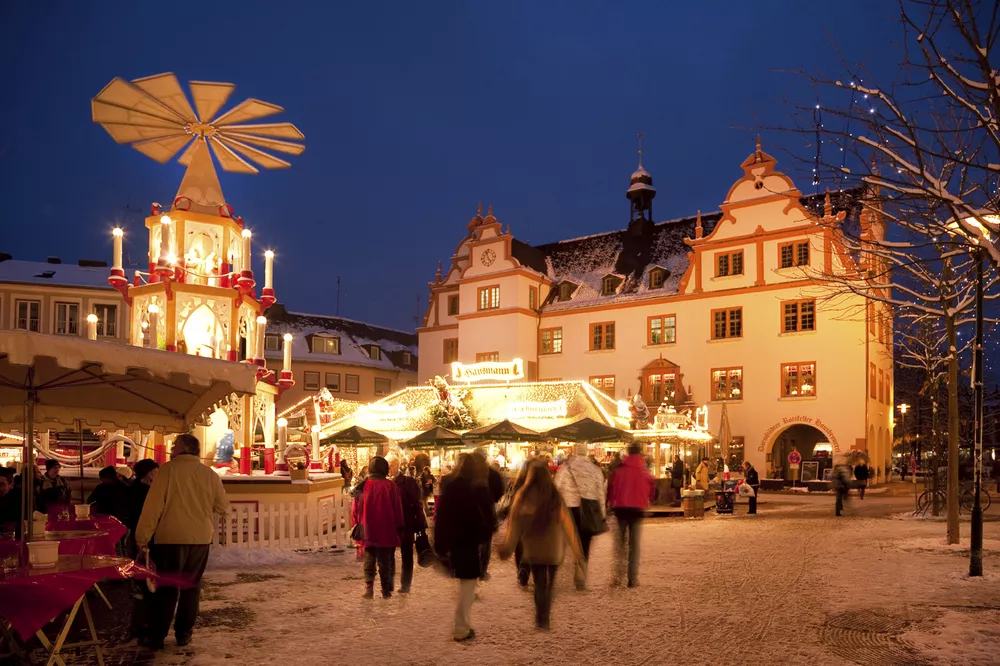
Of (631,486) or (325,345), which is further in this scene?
(325,345)

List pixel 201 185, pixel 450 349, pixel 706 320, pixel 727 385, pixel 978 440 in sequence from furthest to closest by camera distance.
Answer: pixel 450 349
pixel 706 320
pixel 727 385
pixel 201 185
pixel 978 440

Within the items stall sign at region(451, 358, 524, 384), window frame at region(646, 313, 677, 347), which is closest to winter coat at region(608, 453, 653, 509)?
stall sign at region(451, 358, 524, 384)

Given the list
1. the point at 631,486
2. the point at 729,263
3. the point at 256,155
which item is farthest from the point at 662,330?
the point at 631,486

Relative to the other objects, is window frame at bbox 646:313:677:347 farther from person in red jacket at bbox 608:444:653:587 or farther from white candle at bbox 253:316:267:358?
person in red jacket at bbox 608:444:653:587

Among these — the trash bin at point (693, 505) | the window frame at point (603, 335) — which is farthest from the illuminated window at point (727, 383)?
the trash bin at point (693, 505)

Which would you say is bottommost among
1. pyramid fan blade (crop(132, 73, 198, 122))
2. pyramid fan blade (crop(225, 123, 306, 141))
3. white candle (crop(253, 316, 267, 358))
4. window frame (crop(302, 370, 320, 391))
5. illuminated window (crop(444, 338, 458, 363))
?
window frame (crop(302, 370, 320, 391))

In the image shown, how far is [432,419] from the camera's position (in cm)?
2748

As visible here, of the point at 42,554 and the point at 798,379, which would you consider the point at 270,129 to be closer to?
the point at 42,554

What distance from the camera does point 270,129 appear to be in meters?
15.8

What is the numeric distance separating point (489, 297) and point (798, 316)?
16.1 m

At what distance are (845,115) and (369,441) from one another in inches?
805

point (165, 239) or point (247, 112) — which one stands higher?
point (247, 112)

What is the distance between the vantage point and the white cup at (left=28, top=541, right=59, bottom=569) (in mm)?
6258

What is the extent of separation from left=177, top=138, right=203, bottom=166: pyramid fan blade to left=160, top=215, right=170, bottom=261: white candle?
1.86 meters
